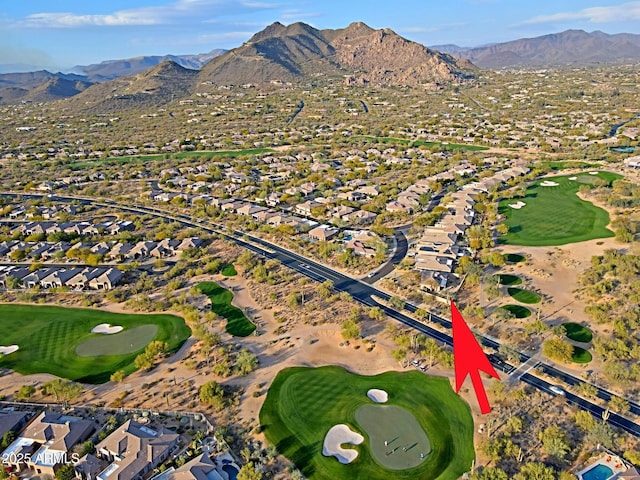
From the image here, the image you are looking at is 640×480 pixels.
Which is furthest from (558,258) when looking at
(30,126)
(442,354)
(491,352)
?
(30,126)

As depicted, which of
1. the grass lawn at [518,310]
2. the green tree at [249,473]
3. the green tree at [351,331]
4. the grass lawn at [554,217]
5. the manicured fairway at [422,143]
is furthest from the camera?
the manicured fairway at [422,143]

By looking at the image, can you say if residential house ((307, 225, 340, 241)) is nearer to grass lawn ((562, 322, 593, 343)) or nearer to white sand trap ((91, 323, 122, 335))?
white sand trap ((91, 323, 122, 335))

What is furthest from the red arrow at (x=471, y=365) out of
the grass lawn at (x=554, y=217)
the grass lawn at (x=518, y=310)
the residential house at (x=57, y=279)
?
the residential house at (x=57, y=279)

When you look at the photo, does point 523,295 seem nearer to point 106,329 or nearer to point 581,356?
point 581,356

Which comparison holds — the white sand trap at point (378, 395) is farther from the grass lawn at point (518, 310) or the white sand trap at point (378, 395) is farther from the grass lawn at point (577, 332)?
the grass lawn at point (577, 332)

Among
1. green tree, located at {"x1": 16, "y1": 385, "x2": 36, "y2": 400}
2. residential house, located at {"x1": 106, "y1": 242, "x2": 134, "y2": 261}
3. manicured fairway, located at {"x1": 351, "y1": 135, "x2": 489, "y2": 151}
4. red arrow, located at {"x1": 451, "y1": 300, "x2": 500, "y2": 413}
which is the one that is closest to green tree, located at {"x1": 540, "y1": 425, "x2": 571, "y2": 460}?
red arrow, located at {"x1": 451, "y1": 300, "x2": 500, "y2": 413}

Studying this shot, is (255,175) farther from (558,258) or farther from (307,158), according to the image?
(558,258)
